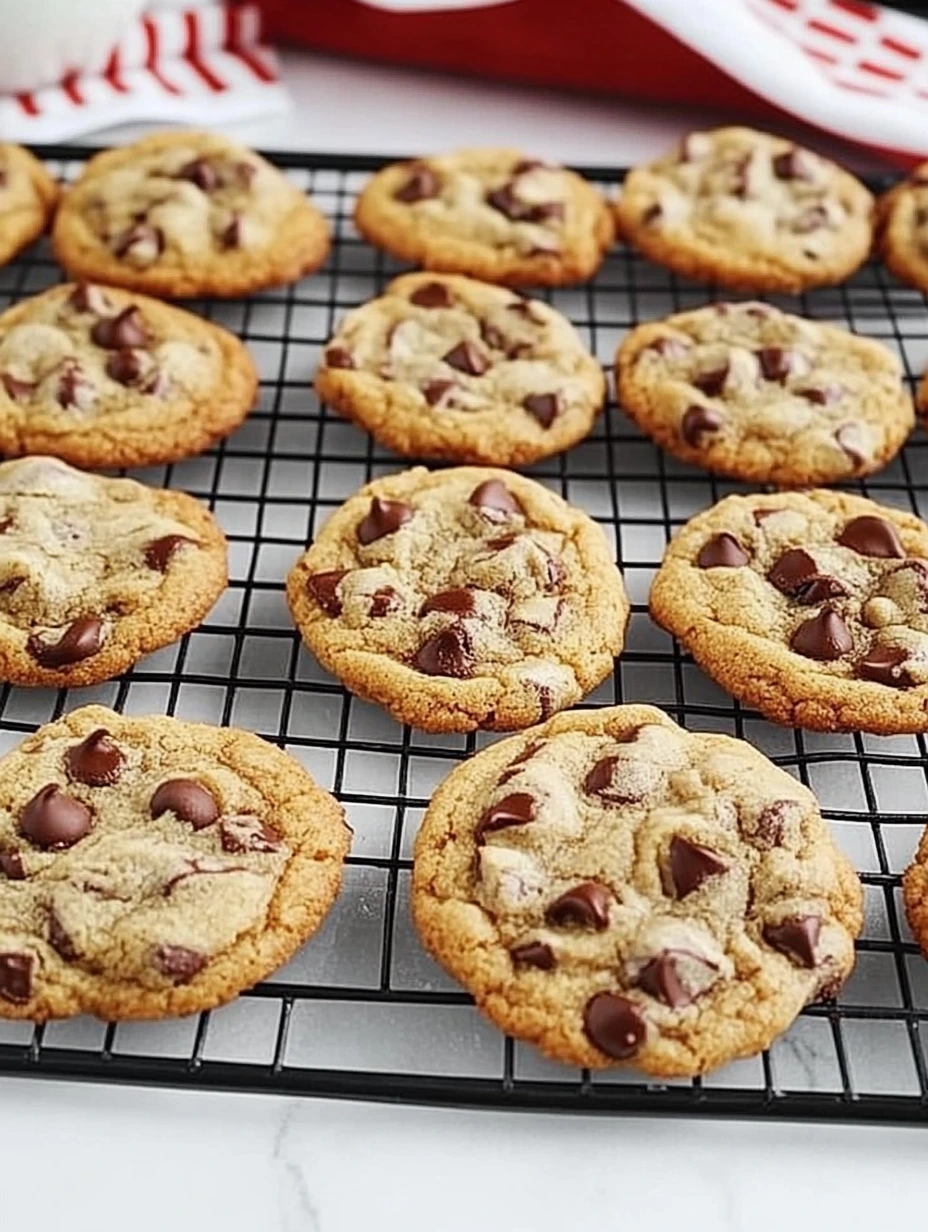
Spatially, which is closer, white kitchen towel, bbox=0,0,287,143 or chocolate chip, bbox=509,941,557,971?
chocolate chip, bbox=509,941,557,971

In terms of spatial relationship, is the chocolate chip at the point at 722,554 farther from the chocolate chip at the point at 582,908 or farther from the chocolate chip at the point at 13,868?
the chocolate chip at the point at 13,868

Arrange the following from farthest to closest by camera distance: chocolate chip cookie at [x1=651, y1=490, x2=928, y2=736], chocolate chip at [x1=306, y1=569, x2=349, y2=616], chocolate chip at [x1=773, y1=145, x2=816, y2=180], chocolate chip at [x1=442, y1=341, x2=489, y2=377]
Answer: chocolate chip at [x1=773, y1=145, x2=816, y2=180] < chocolate chip at [x1=442, y1=341, x2=489, y2=377] < chocolate chip at [x1=306, y1=569, x2=349, y2=616] < chocolate chip cookie at [x1=651, y1=490, x2=928, y2=736]

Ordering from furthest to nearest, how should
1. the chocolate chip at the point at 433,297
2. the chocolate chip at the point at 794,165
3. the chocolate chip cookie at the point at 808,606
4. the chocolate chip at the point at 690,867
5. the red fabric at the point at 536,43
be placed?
the red fabric at the point at 536,43 < the chocolate chip at the point at 794,165 < the chocolate chip at the point at 433,297 < the chocolate chip cookie at the point at 808,606 < the chocolate chip at the point at 690,867

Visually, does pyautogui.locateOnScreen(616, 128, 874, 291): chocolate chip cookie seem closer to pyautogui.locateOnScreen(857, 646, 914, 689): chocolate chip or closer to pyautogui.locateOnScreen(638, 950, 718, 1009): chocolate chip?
pyautogui.locateOnScreen(857, 646, 914, 689): chocolate chip

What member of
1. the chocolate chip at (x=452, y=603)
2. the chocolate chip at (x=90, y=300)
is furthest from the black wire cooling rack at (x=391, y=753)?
the chocolate chip at (x=90, y=300)

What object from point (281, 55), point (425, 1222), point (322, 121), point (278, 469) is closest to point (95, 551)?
point (278, 469)

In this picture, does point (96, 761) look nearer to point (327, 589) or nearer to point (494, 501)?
point (327, 589)

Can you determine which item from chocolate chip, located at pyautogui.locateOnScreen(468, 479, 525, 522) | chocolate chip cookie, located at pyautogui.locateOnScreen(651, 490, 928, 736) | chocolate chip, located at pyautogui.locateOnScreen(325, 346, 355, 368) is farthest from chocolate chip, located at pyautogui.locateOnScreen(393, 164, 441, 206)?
chocolate chip cookie, located at pyautogui.locateOnScreen(651, 490, 928, 736)

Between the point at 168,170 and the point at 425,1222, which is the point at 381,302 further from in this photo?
the point at 425,1222
